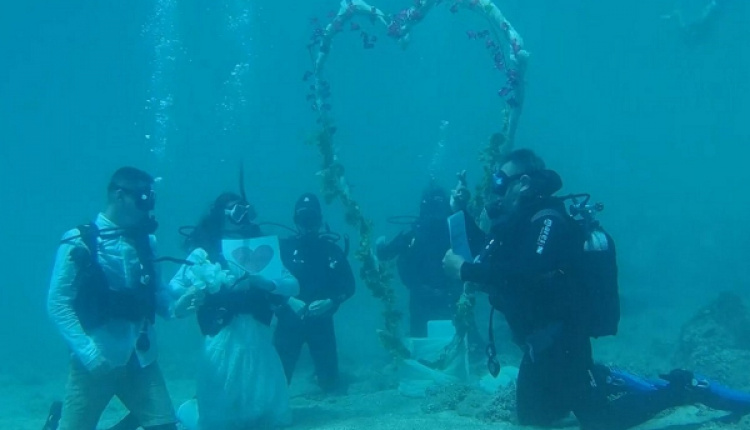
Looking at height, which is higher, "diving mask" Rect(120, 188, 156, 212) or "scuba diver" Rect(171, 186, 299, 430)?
"diving mask" Rect(120, 188, 156, 212)

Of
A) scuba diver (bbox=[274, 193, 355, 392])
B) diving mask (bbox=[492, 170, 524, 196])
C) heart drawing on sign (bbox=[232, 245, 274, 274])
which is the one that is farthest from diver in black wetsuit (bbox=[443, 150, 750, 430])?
scuba diver (bbox=[274, 193, 355, 392])

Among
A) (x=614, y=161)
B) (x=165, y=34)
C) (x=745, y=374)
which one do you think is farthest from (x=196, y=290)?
(x=614, y=161)

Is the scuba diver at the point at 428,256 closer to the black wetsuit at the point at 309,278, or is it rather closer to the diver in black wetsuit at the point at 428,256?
the diver in black wetsuit at the point at 428,256

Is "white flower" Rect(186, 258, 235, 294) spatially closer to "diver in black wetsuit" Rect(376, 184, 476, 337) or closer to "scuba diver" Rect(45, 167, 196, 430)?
"scuba diver" Rect(45, 167, 196, 430)

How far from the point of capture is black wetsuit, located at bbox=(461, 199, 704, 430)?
16.5ft

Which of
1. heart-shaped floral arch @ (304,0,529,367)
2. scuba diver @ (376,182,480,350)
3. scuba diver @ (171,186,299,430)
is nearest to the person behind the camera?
scuba diver @ (171,186,299,430)

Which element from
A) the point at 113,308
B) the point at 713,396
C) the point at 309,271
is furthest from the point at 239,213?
the point at 713,396

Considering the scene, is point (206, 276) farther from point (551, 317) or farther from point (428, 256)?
point (428, 256)

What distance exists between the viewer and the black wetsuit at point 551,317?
502 centimetres

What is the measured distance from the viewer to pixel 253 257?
6887 millimetres

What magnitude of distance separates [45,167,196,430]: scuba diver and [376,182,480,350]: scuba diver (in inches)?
208

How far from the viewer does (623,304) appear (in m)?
19.0

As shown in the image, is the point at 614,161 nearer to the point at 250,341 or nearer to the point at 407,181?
the point at 407,181

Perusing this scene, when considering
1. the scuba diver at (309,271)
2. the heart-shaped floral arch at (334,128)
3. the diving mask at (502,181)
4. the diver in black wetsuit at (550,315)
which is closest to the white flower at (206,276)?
the diver in black wetsuit at (550,315)
